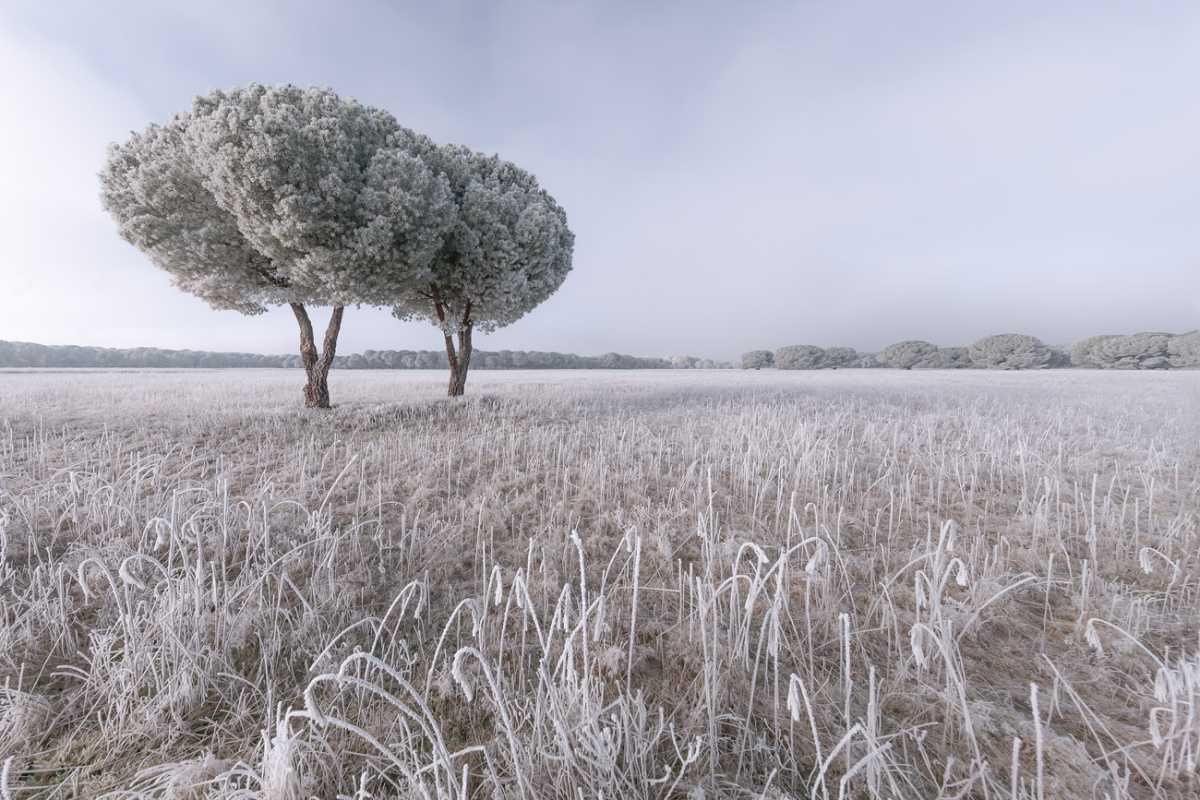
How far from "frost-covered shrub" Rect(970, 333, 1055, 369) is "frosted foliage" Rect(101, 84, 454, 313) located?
357 ft

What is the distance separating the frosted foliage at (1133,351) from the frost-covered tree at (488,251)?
101 meters

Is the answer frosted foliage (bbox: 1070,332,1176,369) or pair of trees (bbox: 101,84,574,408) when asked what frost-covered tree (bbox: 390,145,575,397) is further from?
frosted foliage (bbox: 1070,332,1176,369)

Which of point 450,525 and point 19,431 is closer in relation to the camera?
point 450,525

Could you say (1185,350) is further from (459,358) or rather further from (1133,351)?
(459,358)

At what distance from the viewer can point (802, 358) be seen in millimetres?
98812

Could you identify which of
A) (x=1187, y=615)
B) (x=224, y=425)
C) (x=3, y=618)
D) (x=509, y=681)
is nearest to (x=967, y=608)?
(x=1187, y=615)

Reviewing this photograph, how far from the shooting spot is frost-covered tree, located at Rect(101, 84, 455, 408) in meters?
10.3

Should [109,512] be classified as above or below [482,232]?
below

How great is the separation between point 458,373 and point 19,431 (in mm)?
11453

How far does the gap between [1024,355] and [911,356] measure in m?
18.7

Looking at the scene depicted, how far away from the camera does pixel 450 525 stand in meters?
5.20

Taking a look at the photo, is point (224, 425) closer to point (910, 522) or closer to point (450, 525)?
point (450, 525)

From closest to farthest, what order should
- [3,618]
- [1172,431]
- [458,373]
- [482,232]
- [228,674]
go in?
[228,674] → [3,618] → [1172,431] → [482,232] → [458,373]

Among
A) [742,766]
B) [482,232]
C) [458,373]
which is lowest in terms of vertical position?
[742,766]
